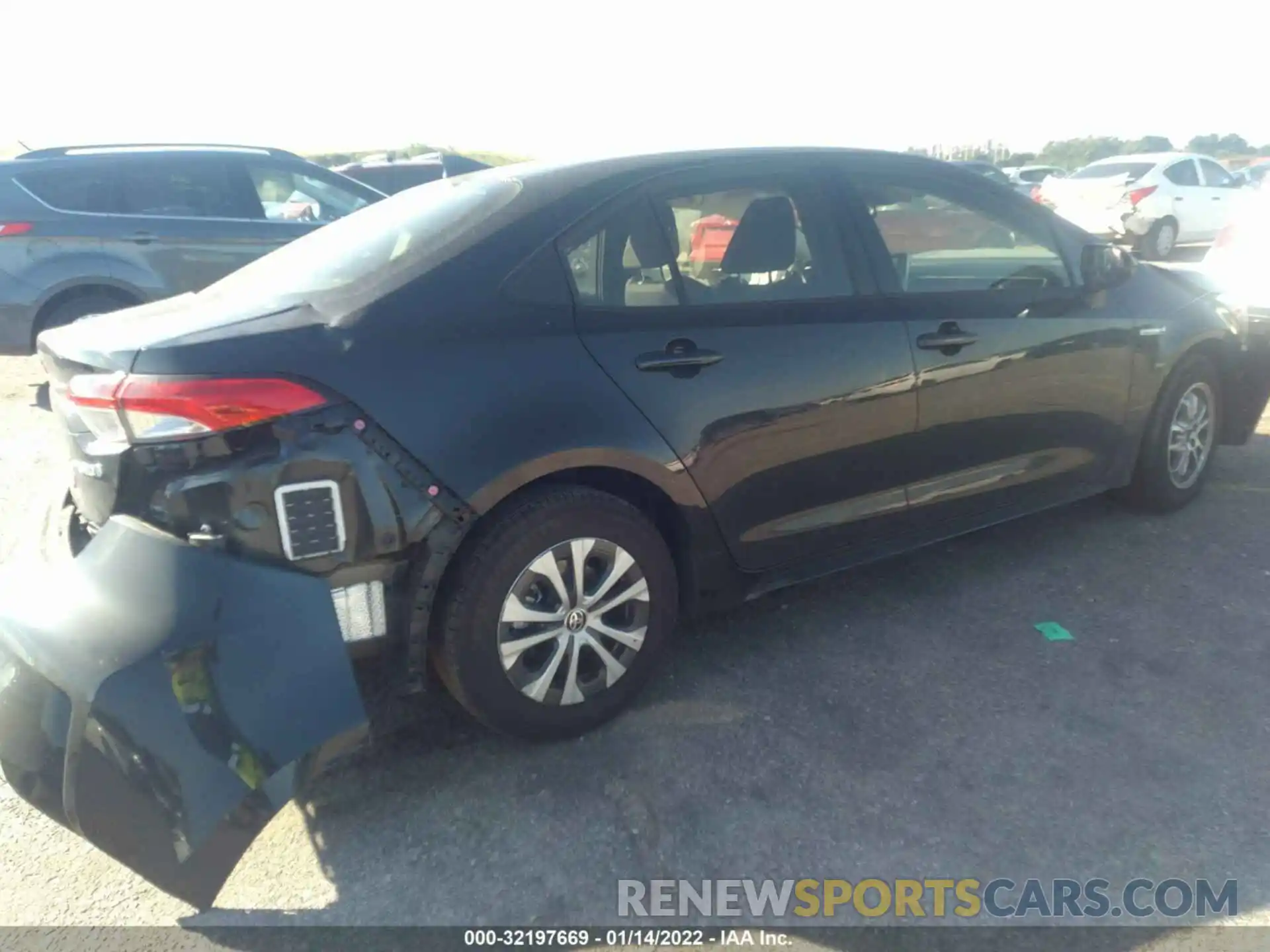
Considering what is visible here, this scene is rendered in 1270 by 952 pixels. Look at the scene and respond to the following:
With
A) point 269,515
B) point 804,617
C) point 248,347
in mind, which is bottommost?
point 804,617

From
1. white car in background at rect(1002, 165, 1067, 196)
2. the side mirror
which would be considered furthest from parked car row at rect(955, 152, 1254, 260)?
the side mirror

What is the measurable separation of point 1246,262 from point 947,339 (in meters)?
3.30

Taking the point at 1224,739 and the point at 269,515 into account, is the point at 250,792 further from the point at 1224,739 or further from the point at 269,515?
the point at 1224,739

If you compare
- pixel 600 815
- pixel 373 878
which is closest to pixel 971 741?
pixel 600 815

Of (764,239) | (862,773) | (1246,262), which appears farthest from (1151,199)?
(862,773)

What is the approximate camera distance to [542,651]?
9.61ft

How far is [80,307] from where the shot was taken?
730cm

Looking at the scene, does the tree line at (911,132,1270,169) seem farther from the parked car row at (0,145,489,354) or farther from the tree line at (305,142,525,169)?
the parked car row at (0,145,489,354)

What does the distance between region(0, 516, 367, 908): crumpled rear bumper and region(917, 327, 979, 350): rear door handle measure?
2200 millimetres

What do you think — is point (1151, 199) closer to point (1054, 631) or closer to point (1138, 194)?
point (1138, 194)

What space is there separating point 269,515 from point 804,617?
2115mm

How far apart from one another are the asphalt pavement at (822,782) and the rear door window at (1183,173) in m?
13.7

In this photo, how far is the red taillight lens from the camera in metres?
15.0

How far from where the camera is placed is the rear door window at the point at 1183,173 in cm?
1533
